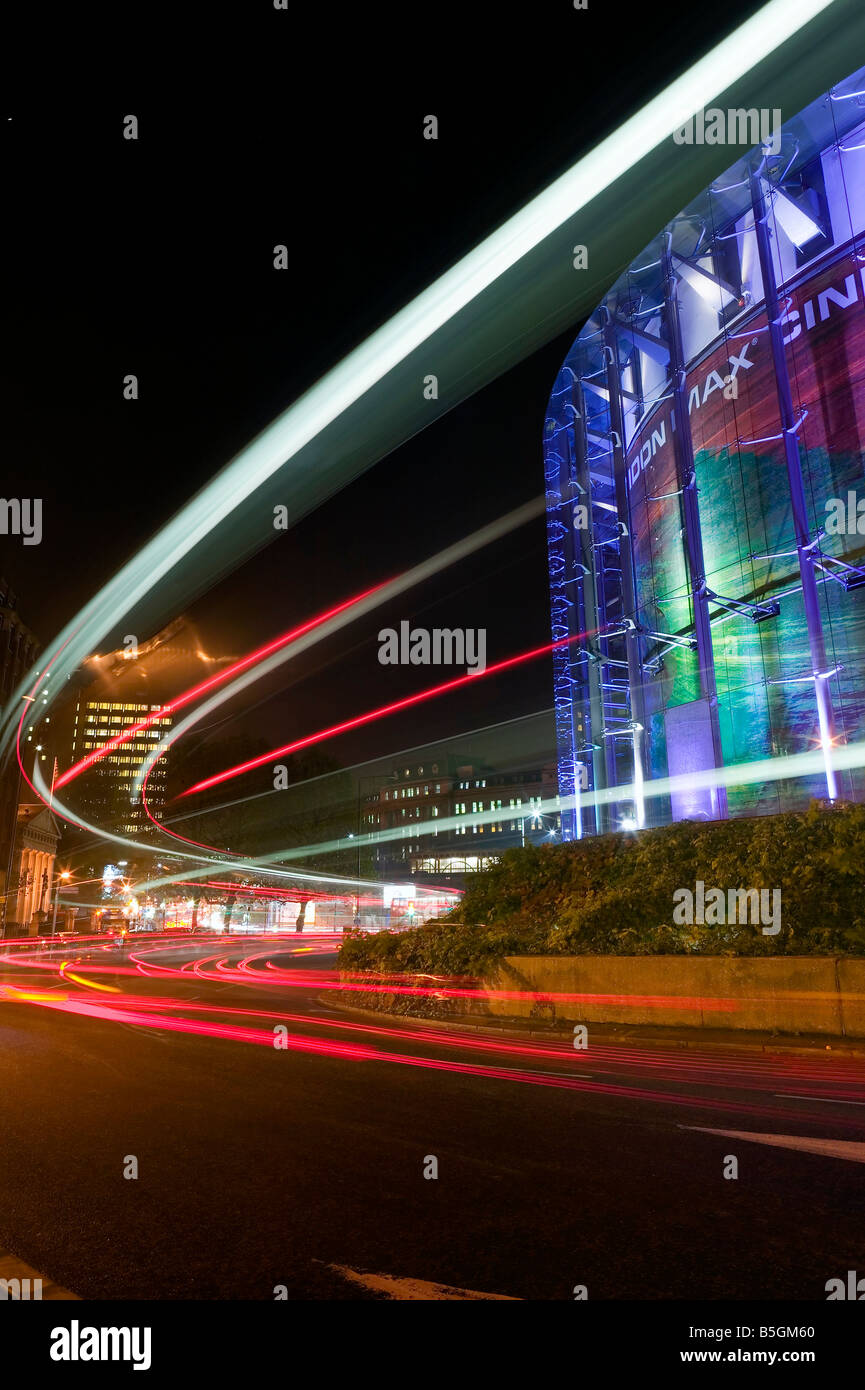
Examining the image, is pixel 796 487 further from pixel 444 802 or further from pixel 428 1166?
pixel 444 802

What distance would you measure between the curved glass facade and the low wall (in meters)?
11.0

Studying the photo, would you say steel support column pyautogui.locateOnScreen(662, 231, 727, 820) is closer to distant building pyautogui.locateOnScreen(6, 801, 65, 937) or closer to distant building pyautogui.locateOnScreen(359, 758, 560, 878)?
distant building pyautogui.locateOnScreen(6, 801, 65, 937)

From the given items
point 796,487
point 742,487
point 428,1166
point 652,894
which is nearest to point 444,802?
point 742,487

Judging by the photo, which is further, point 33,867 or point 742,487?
point 33,867

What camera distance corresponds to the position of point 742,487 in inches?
1003

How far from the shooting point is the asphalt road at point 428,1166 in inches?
166

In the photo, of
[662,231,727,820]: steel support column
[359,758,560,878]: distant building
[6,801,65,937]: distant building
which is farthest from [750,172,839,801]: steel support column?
[359,758,560,878]: distant building

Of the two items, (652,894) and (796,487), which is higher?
(796,487)

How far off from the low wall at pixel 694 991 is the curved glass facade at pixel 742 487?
36.2ft

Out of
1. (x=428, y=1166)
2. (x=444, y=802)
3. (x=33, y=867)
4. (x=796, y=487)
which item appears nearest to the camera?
(x=428, y=1166)

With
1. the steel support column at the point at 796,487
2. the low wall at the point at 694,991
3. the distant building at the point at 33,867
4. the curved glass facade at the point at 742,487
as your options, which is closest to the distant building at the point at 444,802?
the distant building at the point at 33,867

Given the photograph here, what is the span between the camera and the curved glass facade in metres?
22.2

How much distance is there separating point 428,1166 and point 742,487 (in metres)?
23.8

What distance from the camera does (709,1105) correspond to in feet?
26.4
